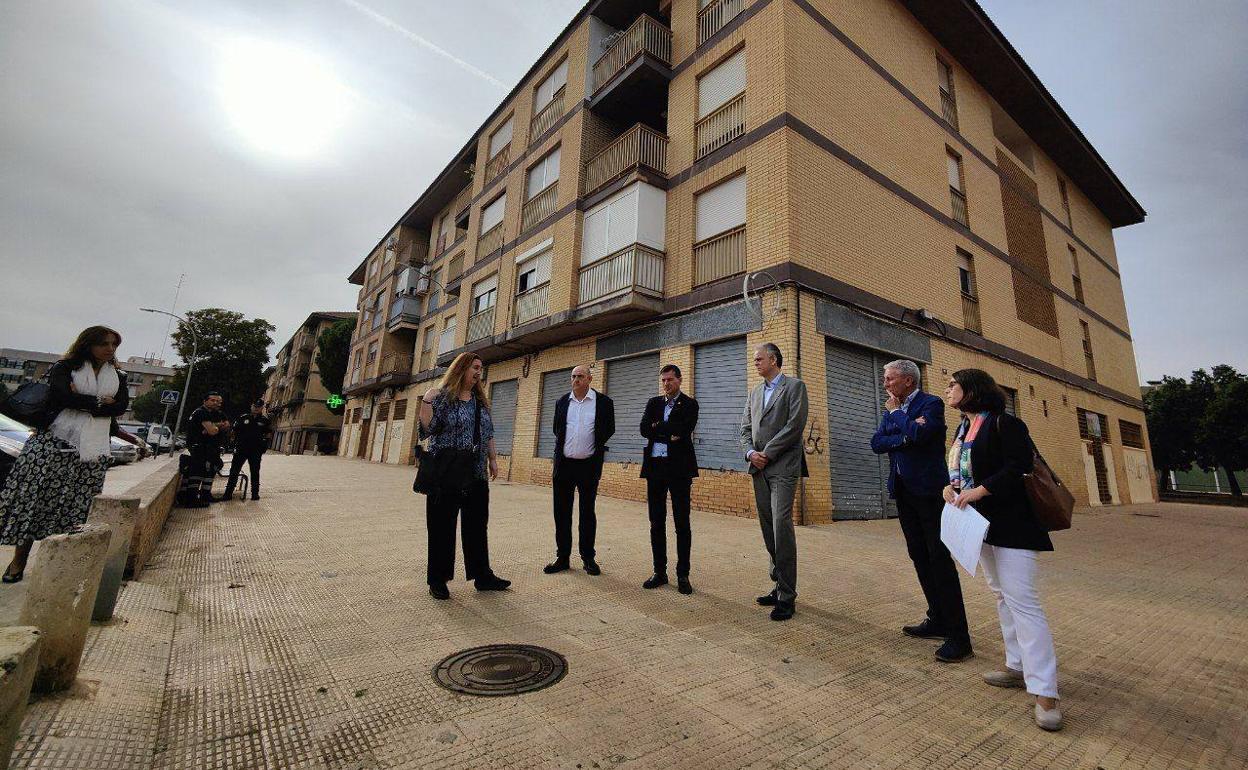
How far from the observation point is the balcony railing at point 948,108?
1327 cm

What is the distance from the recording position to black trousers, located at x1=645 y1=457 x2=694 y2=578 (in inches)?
148

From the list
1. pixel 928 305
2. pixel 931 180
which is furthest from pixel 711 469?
pixel 931 180

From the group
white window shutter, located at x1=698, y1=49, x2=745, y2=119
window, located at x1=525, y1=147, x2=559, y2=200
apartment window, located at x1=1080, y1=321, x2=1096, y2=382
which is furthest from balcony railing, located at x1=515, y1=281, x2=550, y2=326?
apartment window, located at x1=1080, y1=321, x2=1096, y2=382

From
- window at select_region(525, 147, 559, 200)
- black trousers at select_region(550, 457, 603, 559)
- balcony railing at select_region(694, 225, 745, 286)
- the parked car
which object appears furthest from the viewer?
window at select_region(525, 147, 559, 200)

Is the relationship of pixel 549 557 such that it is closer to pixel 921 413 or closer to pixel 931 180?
pixel 921 413

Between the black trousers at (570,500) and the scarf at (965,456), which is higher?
the scarf at (965,456)

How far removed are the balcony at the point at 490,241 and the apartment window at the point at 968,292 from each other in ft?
44.4

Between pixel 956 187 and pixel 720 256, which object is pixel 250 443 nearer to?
pixel 720 256

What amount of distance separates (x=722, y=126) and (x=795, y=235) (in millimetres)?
3670

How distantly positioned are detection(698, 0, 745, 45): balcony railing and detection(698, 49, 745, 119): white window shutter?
3.10 feet

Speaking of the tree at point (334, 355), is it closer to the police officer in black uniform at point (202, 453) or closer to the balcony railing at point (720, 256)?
the police officer in black uniform at point (202, 453)

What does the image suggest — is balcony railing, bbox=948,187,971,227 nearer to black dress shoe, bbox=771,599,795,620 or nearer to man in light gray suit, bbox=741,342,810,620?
man in light gray suit, bbox=741,342,810,620

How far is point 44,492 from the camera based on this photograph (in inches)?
133

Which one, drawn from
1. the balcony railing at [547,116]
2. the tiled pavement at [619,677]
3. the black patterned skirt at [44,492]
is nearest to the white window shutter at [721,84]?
the balcony railing at [547,116]
